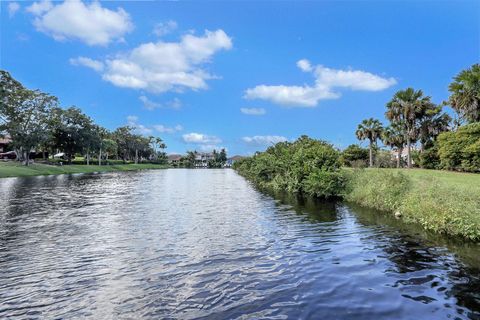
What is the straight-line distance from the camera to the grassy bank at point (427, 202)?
12992 millimetres

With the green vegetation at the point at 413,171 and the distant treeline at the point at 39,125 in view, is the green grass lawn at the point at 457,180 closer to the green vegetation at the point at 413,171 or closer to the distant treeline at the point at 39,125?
the green vegetation at the point at 413,171

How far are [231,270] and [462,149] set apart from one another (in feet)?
115

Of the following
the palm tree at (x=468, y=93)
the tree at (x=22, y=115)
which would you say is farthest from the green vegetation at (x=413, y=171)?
the tree at (x=22, y=115)

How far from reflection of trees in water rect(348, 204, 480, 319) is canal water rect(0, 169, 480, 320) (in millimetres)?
34

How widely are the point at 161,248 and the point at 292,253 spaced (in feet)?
15.0

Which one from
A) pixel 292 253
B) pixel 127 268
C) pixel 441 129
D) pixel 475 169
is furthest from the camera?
pixel 441 129

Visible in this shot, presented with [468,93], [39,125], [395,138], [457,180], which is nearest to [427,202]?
[457,180]

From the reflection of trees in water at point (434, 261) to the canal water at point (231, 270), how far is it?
0.03m

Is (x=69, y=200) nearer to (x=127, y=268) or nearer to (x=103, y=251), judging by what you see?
(x=103, y=251)

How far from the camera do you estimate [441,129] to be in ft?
180

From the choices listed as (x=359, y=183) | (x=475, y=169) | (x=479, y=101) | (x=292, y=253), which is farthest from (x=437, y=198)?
(x=479, y=101)

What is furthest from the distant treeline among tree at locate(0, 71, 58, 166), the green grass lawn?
the green grass lawn

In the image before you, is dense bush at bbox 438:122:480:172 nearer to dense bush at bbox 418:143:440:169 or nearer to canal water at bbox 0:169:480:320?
dense bush at bbox 418:143:440:169

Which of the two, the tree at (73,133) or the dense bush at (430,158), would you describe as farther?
the tree at (73,133)
